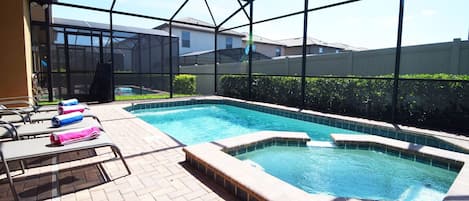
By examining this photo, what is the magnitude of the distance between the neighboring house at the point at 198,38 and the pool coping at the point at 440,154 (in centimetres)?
1681

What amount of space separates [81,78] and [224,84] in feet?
18.1

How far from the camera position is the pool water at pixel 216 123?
19.0 ft

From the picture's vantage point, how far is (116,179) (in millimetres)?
2805

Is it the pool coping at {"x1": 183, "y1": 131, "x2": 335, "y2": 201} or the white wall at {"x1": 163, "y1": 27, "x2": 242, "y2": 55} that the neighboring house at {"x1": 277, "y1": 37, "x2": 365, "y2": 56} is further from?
the pool coping at {"x1": 183, "y1": 131, "x2": 335, "y2": 201}

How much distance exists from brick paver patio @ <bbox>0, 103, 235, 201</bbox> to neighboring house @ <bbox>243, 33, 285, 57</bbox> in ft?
71.8

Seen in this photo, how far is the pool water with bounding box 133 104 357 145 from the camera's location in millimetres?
5793

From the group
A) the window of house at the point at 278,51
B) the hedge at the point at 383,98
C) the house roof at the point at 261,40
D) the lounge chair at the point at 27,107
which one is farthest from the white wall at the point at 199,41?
the lounge chair at the point at 27,107

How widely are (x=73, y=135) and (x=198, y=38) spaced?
1964 centimetres

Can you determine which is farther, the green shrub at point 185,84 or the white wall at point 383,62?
the green shrub at point 185,84

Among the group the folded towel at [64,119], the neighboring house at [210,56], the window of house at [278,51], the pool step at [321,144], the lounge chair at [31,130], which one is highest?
the window of house at [278,51]

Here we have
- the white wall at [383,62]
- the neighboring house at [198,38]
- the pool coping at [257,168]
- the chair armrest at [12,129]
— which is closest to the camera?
the pool coping at [257,168]

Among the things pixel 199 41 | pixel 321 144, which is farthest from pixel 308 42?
pixel 321 144

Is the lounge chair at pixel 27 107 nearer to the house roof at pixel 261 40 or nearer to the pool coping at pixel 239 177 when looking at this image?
the pool coping at pixel 239 177

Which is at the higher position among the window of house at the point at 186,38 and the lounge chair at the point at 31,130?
the window of house at the point at 186,38
